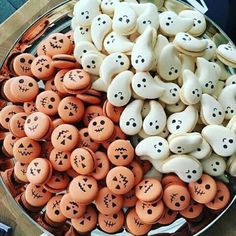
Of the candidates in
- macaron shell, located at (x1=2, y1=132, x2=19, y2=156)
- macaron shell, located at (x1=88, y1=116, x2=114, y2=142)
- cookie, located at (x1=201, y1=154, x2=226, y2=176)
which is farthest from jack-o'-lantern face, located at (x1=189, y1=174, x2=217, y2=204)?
macaron shell, located at (x1=2, y1=132, x2=19, y2=156)

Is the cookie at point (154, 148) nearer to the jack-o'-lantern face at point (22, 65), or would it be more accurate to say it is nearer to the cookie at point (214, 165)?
the cookie at point (214, 165)

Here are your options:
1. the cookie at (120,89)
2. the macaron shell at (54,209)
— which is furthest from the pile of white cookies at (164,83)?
the macaron shell at (54,209)

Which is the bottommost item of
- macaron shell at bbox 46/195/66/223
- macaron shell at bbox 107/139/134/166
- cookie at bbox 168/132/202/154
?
cookie at bbox 168/132/202/154

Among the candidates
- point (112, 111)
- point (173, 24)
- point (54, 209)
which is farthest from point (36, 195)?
point (173, 24)

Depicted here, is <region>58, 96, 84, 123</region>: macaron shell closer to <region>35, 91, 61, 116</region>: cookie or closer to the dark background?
<region>35, 91, 61, 116</region>: cookie

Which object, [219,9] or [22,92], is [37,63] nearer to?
[22,92]

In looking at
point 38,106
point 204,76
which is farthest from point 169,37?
point 38,106
